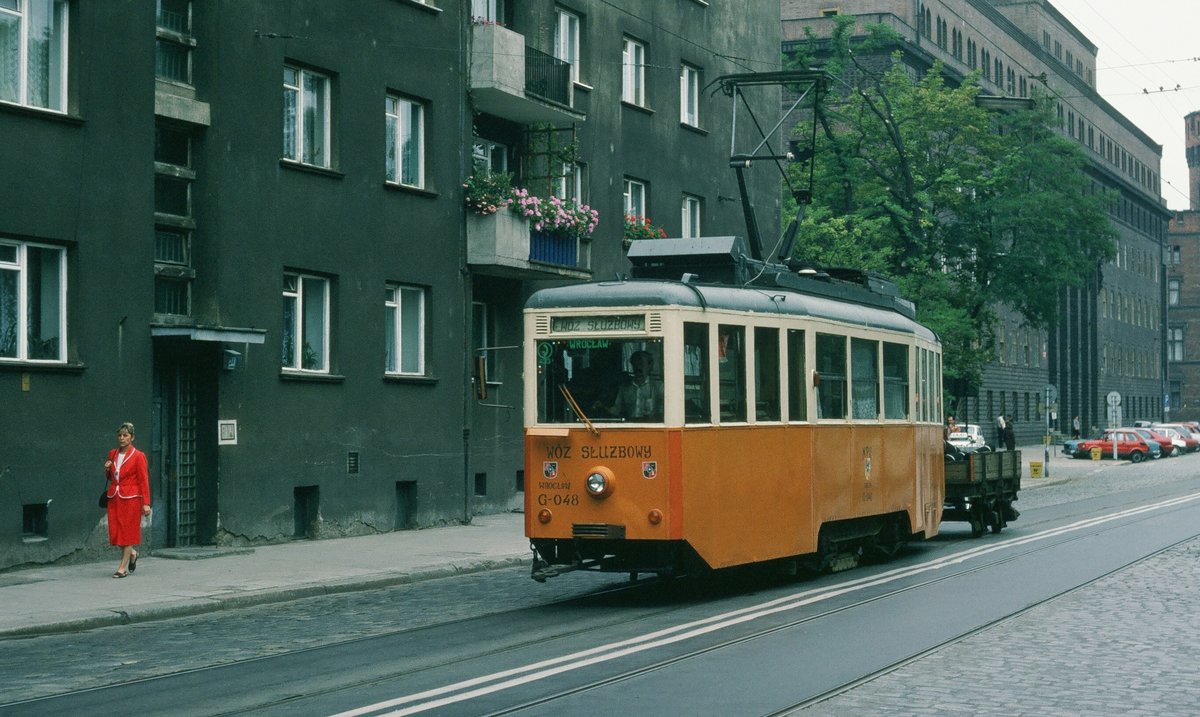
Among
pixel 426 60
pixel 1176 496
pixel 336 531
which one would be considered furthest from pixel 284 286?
pixel 1176 496

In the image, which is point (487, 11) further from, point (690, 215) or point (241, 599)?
point (241, 599)

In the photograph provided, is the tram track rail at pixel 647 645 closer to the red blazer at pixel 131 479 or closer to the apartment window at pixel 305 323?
the red blazer at pixel 131 479

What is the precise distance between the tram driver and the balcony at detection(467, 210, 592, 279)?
13043mm

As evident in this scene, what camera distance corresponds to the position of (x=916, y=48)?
215 feet

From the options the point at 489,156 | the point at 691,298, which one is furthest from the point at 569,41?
the point at 691,298

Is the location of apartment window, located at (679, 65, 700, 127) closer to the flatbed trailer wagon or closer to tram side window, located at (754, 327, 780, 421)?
the flatbed trailer wagon

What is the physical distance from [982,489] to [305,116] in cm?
1107

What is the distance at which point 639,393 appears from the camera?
14461 millimetres

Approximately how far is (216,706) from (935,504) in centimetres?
1371

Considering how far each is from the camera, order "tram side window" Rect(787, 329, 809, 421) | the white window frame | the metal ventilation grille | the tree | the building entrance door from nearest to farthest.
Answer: the metal ventilation grille → "tram side window" Rect(787, 329, 809, 421) → the building entrance door → the white window frame → the tree

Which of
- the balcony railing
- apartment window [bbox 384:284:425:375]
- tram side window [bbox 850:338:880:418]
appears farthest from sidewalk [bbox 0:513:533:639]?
the balcony railing

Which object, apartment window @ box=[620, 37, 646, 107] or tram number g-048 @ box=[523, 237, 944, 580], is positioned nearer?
tram number g-048 @ box=[523, 237, 944, 580]

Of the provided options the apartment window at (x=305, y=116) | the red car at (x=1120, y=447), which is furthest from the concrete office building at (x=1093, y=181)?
the apartment window at (x=305, y=116)

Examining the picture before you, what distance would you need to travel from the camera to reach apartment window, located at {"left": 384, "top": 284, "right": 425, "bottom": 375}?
25922 mm
